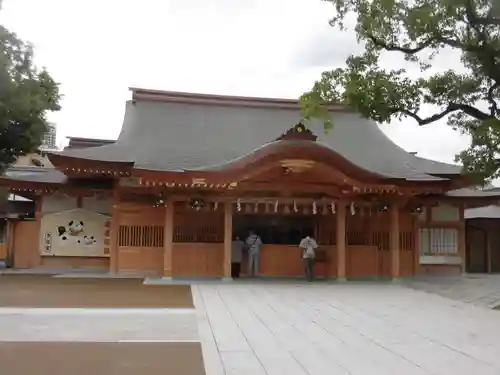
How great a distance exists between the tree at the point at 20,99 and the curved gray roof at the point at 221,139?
2.50m

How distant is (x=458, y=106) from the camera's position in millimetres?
11164

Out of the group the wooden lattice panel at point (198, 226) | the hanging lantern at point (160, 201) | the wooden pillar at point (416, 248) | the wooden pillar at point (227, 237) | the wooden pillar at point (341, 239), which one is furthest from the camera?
the wooden pillar at point (416, 248)

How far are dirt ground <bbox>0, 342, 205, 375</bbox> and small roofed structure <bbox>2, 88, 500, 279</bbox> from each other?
864 cm

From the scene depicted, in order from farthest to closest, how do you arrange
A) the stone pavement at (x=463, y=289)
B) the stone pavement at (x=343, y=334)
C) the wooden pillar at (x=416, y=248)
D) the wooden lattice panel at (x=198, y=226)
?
the wooden pillar at (x=416, y=248)
the wooden lattice panel at (x=198, y=226)
the stone pavement at (x=463, y=289)
the stone pavement at (x=343, y=334)

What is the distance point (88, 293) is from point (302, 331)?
19.8 ft

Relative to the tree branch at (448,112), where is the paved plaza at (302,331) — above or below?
below

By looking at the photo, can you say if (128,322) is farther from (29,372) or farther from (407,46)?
(407,46)

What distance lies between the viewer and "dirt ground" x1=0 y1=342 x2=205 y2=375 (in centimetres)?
566

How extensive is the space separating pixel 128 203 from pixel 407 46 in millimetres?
9839

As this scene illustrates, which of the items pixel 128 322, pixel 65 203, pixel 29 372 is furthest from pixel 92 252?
pixel 29 372

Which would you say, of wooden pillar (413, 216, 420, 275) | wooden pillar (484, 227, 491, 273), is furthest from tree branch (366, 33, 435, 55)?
wooden pillar (484, 227, 491, 273)

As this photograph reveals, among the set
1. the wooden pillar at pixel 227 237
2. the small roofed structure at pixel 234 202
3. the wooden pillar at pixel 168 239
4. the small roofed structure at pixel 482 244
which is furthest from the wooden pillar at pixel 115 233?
the small roofed structure at pixel 482 244

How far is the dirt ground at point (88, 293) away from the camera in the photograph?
10.8 metres

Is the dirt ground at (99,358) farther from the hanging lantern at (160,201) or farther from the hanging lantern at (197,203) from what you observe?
the hanging lantern at (160,201)
